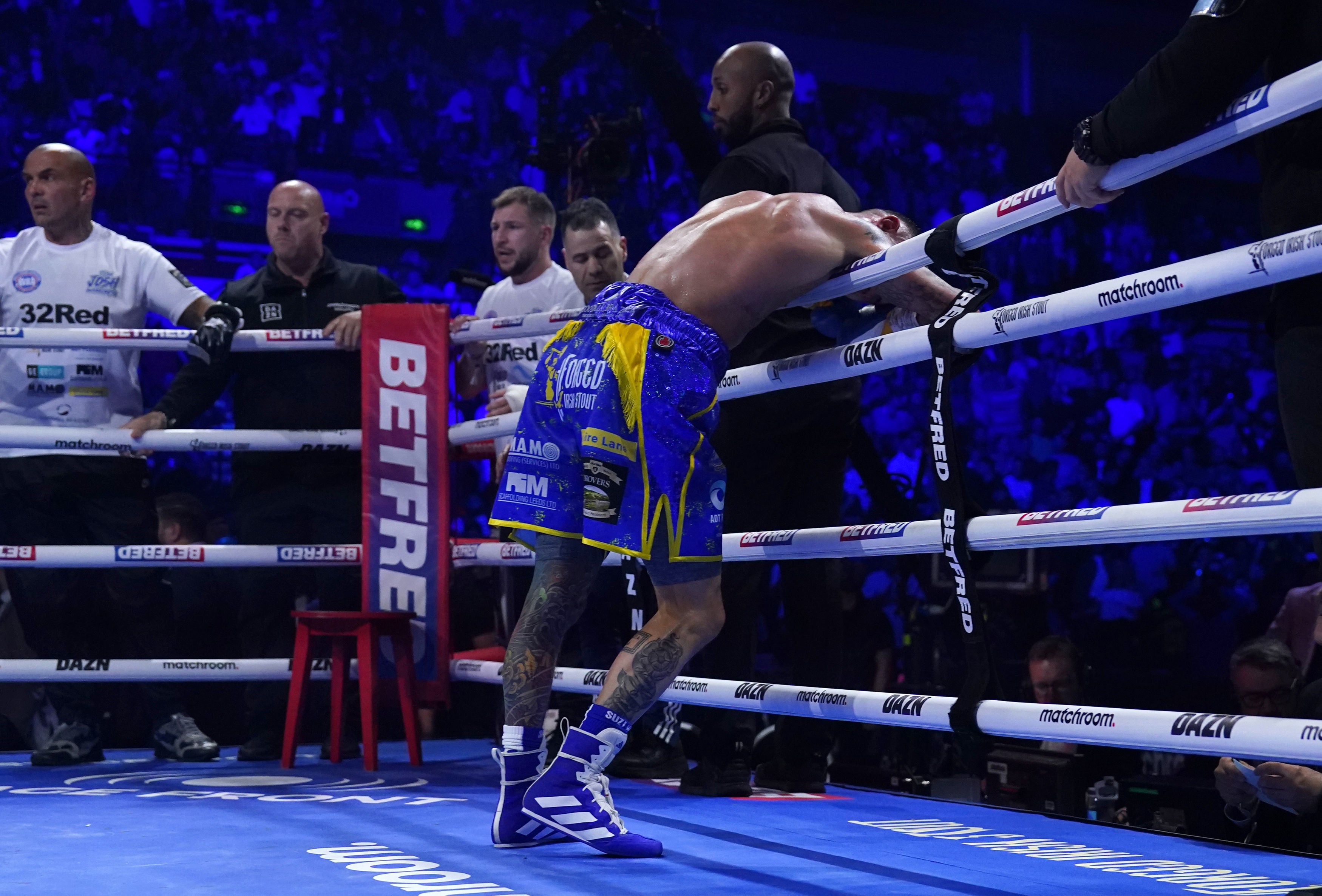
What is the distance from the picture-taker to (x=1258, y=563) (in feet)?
23.2

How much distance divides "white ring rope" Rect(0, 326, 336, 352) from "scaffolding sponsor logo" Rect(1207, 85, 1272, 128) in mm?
2441

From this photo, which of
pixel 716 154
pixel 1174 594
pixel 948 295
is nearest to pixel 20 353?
pixel 948 295

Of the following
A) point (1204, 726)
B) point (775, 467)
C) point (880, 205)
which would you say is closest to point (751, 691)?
point (775, 467)

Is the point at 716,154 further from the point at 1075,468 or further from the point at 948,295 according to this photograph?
the point at 948,295

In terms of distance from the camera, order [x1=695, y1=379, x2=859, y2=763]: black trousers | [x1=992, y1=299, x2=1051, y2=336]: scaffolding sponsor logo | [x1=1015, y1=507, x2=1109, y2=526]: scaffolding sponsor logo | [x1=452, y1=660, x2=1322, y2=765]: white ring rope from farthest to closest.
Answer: [x1=695, y1=379, x2=859, y2=763]: black trousers
[x1=992, y1=299, x2=1051, y2=336]: scaffolding sponsor logo
[x1=1015, y1=507, x2=1109, y2=526]: scaffolding sponsor logo
[x1=452, y1=660, x2=1322, y2=765]: white ring rope

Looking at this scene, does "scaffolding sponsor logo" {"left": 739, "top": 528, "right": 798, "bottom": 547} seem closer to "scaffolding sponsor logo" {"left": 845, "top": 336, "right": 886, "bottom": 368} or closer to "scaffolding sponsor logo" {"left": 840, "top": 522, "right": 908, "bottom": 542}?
"scaffolding sponsor logo" {"left": 840, "top": 522, "right": 908, "bottom": 542}

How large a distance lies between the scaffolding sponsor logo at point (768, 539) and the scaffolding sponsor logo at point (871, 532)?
126mm

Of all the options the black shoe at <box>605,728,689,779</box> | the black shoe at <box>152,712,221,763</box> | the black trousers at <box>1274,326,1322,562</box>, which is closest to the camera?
the black trousers at <box>1274,326,1322,562</box>

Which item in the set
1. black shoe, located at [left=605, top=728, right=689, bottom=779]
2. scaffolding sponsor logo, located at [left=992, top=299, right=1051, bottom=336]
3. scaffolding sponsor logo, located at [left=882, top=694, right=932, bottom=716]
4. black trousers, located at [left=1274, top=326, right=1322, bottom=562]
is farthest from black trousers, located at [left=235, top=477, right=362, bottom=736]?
black trousers, located at [left=1274, top=326, right=1322, bottom=562]

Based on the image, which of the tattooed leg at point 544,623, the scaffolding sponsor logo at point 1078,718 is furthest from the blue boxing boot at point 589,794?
the scaffolding sponsor logo at point 1078,718

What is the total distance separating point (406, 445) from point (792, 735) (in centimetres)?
128

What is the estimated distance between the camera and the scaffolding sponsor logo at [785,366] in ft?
7.22

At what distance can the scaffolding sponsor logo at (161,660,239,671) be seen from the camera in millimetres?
3129

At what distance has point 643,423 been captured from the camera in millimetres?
1996
